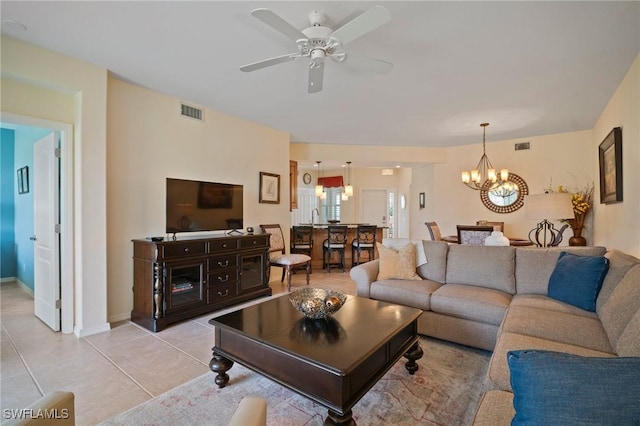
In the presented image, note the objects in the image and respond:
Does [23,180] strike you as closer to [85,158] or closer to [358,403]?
[85,158]

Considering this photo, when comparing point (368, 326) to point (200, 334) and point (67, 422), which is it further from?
point (200, 334)

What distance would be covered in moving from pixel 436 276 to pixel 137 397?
2906 mm

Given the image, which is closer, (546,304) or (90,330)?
(546,304)

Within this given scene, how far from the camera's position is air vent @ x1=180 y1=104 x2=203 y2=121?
13.0ft

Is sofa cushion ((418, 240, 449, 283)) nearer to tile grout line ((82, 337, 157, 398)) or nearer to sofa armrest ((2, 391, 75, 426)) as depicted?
tile grout line ((82, 337, 157, 398))

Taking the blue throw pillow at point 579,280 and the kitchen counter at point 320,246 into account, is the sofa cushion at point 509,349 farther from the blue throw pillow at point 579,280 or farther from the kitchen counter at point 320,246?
the kitchen counter at point 320,246

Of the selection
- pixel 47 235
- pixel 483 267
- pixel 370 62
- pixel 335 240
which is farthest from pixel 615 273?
pixel 47 235

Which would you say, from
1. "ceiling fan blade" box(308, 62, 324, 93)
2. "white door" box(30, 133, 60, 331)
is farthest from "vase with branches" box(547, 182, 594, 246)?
"white door" box(30, 133, 60, 331)

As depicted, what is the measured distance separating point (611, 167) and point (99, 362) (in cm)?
572

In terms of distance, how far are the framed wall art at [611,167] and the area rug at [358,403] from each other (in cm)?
271

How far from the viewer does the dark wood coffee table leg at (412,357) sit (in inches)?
89.1

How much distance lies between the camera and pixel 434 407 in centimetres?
191

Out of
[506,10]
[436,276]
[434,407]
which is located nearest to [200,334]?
[434,407]

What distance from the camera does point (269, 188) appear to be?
5.20 metres
